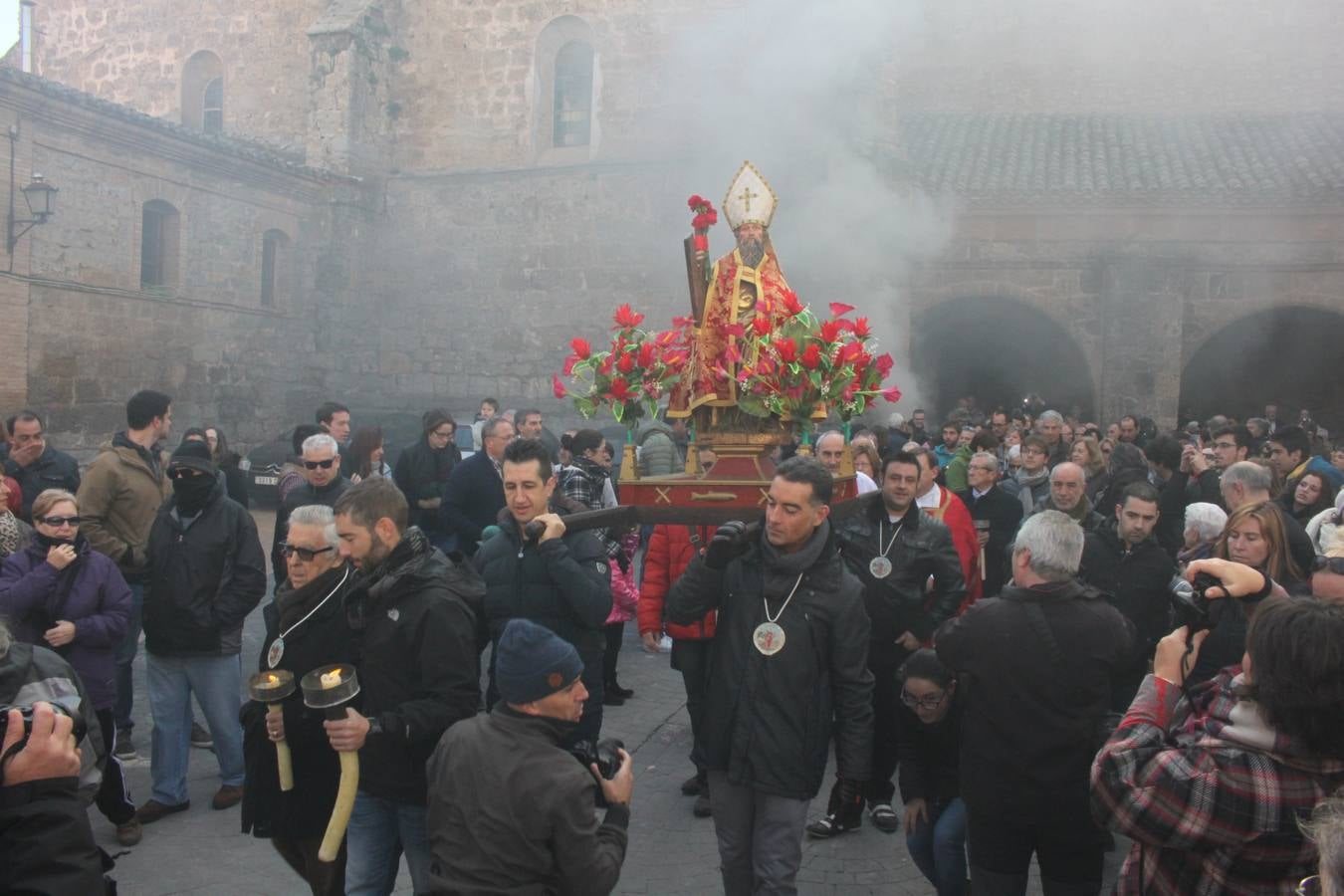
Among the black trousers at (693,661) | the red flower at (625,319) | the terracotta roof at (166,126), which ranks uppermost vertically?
the terracotta roof at (166,126)

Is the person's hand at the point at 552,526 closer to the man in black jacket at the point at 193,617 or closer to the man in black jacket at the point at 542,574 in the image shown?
the man in black jacket at the point at 542,574

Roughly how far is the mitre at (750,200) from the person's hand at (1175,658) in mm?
3336

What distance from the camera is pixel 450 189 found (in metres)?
20.0

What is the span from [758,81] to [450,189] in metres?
6.07

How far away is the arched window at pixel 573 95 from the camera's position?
1975 cm

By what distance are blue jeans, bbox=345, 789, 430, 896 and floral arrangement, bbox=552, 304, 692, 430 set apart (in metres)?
2.09

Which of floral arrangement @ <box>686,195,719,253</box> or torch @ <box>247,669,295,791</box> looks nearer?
torch @ <box>247,669,295,791</box>

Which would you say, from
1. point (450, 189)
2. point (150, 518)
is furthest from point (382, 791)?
point (450, 189)

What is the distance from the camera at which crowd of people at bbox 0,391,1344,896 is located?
7.34ft

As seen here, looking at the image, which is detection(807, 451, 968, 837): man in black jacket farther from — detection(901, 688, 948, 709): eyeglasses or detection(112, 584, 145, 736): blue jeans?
detection(112, 584, 145, 736): blue jeans

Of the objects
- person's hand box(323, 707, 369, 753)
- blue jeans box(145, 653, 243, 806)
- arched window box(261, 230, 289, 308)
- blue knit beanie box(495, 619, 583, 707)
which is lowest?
blue jeans box(145, 653, 243, 806)

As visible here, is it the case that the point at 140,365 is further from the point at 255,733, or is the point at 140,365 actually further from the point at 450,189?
the point at 255,733

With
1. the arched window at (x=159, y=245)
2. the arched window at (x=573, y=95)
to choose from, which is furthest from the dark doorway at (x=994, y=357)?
the arched window at (x=159, y=245)

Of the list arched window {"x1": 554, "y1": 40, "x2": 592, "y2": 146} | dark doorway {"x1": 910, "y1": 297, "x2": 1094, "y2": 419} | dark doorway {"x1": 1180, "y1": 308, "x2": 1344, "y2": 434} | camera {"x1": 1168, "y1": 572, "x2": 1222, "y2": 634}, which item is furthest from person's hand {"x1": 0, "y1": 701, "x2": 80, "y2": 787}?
arched window {"x1": 554, "y1": 40, "x2": 592, "y2": 146}
